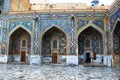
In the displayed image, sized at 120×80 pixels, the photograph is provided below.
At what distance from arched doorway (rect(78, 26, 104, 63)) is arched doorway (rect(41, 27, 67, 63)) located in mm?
1542

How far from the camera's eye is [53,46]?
45.2 feet

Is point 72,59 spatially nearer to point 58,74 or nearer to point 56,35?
point 56,35

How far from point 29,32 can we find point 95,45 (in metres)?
6.03

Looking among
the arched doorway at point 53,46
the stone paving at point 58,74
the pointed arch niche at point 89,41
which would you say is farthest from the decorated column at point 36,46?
the stone paving at point 58,74

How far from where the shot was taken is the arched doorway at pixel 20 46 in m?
14.0

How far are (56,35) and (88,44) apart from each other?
3057 millimetres

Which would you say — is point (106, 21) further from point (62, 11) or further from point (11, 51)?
point (11, 51)

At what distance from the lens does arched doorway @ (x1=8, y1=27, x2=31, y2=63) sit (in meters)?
14.0

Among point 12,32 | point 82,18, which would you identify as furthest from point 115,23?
point 12,32

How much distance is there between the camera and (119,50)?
11172 millimetres

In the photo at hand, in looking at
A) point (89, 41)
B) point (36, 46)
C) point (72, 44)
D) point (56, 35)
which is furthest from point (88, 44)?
point (36, 46)

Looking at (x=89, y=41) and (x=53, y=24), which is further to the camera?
(x=89, y=41)

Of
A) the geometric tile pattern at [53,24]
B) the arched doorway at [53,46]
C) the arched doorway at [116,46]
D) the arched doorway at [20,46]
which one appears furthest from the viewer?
the arched doorway at [20,46]

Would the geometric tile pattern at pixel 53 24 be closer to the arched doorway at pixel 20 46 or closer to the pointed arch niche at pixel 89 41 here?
the pointed arch niche at pixel 89 41
